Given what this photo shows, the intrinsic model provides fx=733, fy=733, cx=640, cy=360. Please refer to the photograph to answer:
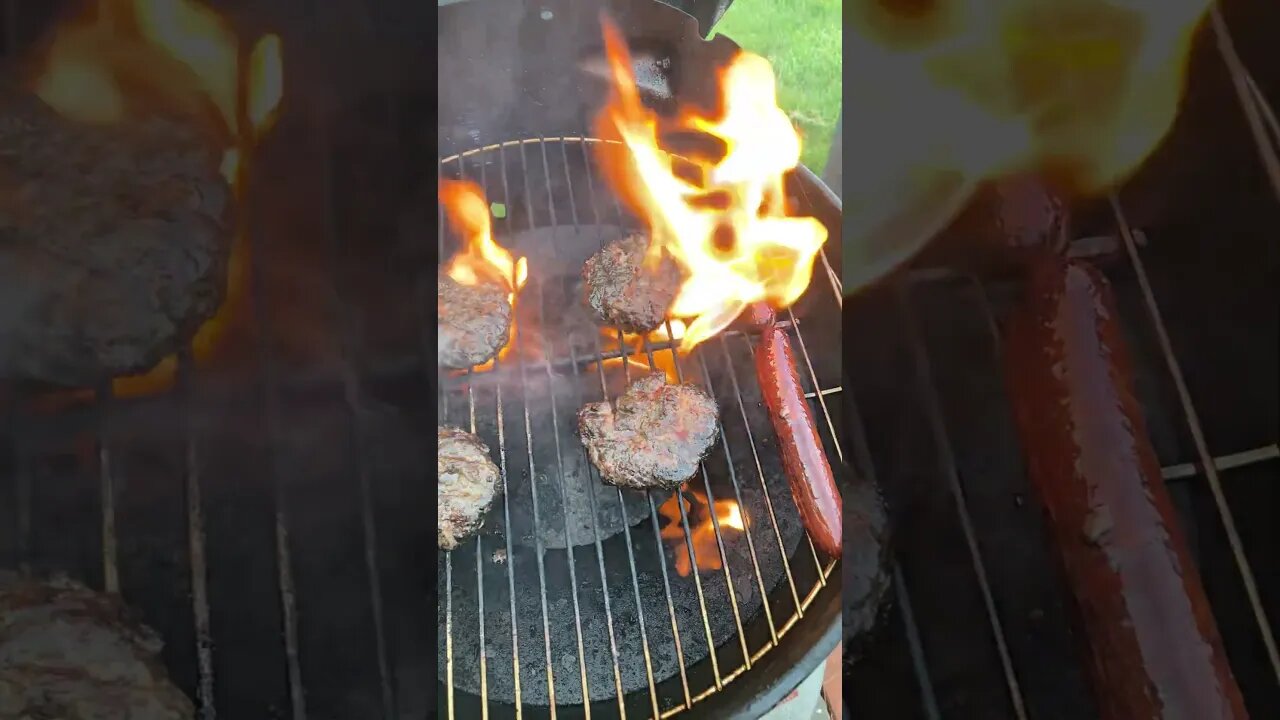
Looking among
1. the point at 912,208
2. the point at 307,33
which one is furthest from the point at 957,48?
the point at 307,33

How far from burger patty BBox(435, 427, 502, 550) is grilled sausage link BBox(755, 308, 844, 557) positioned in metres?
0.41

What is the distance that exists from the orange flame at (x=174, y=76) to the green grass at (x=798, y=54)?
2.75 ft

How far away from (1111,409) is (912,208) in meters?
0.18

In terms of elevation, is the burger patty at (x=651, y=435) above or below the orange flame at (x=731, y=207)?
below

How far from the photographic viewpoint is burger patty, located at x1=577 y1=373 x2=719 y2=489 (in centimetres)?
107

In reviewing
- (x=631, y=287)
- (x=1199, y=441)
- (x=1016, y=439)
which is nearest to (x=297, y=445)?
(x=1016, y=439)

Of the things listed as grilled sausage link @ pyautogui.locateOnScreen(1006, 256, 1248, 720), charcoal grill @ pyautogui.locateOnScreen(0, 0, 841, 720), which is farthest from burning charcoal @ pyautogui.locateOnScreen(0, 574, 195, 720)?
grilled sausage link @ pyautogui.locateOnScreen(1006, 256, 1248, 720)

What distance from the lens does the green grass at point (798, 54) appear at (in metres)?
1.16

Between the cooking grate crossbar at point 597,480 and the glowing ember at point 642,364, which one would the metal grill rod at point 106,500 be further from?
the glowing ember at point 642,364

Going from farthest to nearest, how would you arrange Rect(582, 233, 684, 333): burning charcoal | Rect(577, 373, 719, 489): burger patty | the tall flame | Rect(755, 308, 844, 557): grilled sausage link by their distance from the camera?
1. Rect(582, 233, 684, 333): burning charcoal
2. Rect(577, 373, 719, 489): burger patty
3. Rect(755, 308, 844, 557): grilled sausage link
4. the tall flame

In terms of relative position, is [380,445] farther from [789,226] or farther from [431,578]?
[789,226]

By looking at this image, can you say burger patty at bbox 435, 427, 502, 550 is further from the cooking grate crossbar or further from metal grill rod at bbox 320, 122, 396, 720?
metal grill rod at bbox 320, 122, 396, 720

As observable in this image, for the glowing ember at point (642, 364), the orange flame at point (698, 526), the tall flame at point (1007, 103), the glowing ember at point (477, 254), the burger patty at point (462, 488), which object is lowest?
the orange flame at point (698, 526)

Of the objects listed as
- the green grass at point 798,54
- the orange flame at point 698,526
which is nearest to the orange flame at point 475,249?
the orange flame at point 698,526
